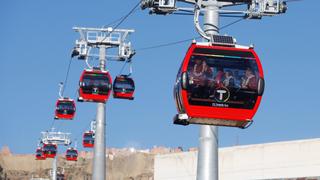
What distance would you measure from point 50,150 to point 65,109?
22.7 metres

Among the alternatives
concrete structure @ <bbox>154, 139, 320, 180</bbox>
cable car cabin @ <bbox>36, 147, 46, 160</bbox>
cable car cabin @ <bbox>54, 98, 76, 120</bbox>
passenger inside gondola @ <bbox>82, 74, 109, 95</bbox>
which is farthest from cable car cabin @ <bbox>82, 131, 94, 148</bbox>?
passenger inside gondola @ <bbox>82, 74, 109, 95</bbox>

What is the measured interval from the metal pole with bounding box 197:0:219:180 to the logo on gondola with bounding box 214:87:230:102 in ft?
2.71

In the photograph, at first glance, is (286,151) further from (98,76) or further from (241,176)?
(98,76)

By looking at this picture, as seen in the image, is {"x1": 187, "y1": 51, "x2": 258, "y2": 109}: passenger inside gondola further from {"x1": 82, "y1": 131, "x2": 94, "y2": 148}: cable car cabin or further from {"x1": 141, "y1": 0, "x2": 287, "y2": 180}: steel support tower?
{"x1": 82, "y1": 131, "x2": 94, "y2": 148}: cable car cabin

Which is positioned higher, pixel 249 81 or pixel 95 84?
pixel 95 84

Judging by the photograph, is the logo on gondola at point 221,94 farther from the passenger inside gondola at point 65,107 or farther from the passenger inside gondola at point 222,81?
the passenger inside gondola at point 65,107

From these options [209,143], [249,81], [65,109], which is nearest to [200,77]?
[249,81]

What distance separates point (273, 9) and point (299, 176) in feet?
102

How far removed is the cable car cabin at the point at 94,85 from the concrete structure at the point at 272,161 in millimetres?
16940

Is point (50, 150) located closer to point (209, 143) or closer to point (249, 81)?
point (209, 143)

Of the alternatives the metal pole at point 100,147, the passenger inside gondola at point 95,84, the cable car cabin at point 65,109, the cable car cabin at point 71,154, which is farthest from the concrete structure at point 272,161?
the passenger inside gondola at point 95,84

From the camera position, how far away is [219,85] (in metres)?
18.2

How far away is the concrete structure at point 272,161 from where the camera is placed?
48.9 m

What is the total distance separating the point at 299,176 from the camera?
4941cm
